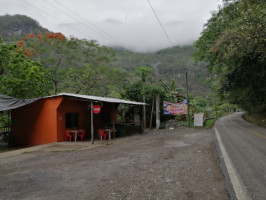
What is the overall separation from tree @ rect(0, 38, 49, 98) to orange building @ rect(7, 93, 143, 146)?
2.68m

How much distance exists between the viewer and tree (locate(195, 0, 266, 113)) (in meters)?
11.5

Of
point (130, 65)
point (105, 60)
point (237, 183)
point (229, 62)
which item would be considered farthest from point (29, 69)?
point (130, 65)

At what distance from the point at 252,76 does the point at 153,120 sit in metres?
10.2

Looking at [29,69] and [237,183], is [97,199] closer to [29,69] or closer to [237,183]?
[237,183]

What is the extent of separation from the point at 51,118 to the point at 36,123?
1.75 m

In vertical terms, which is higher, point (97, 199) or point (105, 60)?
point (105, 60)

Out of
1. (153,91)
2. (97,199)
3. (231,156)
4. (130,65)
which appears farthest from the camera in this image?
(130,65)

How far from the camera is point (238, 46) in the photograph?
12281mm

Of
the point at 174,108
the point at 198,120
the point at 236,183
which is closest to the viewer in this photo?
the point at 236,183

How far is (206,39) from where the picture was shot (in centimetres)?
1880

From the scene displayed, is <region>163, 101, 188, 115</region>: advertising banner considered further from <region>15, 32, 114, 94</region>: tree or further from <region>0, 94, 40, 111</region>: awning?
<region>0, 94, 40, 111</region>: awning

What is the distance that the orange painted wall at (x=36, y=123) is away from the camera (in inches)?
468

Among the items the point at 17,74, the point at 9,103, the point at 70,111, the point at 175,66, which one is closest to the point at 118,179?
the point at 70,111

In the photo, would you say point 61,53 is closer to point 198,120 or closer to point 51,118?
point 51,118
